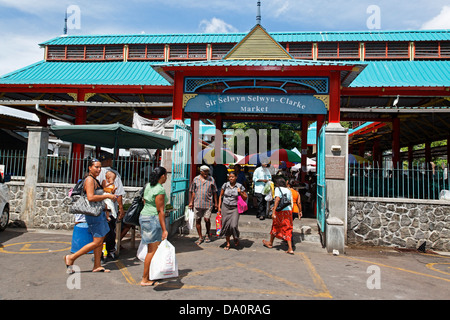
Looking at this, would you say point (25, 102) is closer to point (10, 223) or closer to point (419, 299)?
point (10, 223)

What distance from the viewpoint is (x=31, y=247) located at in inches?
272

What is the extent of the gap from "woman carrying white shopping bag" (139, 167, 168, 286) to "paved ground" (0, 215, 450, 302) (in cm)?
40

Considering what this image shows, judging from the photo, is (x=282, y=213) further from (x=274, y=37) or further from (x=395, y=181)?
(x=274, y=37)

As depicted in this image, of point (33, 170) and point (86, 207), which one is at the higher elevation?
point (33, 170)

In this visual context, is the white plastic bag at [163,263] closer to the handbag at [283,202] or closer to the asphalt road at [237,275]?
the asphalt road at [237,275]

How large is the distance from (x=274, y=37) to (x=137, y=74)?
21.7 ft

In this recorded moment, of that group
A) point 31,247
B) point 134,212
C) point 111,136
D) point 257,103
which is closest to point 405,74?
point 257,103

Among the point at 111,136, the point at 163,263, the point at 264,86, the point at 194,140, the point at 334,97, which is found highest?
the point at 264,86

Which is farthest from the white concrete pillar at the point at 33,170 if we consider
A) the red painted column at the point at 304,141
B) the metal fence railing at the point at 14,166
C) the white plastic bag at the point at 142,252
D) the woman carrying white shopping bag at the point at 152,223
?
the red painted column at the point at 304,141

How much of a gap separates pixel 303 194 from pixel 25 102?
34.5 feet

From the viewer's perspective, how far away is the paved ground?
4.44m

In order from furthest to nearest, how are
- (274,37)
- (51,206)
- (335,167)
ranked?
1. (274,37)
2. (51,206)
3. (335,167)
